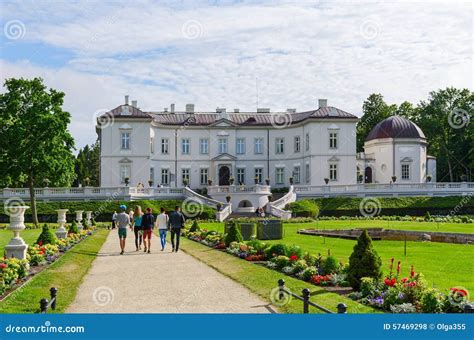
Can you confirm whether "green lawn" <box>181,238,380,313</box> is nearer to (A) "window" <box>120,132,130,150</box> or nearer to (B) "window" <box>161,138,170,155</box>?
(A) "window" <box>120,132,130,150</box>

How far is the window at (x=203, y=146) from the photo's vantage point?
6041 centimetres

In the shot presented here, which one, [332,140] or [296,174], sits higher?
[332,140]

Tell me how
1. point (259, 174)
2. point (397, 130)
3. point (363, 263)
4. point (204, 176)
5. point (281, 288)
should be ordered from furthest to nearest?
point (259, 174) → point (204, 176) → point (397, 130) → point (363, 263) → point (281, 288)

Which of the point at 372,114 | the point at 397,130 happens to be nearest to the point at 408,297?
the point at 397,130

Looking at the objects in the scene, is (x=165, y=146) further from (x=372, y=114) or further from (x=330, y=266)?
(x=330, y=266)

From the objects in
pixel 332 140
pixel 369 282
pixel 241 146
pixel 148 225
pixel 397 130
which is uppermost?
pixel 397 130

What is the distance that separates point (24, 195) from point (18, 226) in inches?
1308

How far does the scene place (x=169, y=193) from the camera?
50.4 meters

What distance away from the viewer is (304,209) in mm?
45844

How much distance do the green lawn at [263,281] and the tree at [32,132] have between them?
22.8 m

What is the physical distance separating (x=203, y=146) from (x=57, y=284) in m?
47.4

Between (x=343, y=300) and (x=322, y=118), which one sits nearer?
(x=343, y=300)
